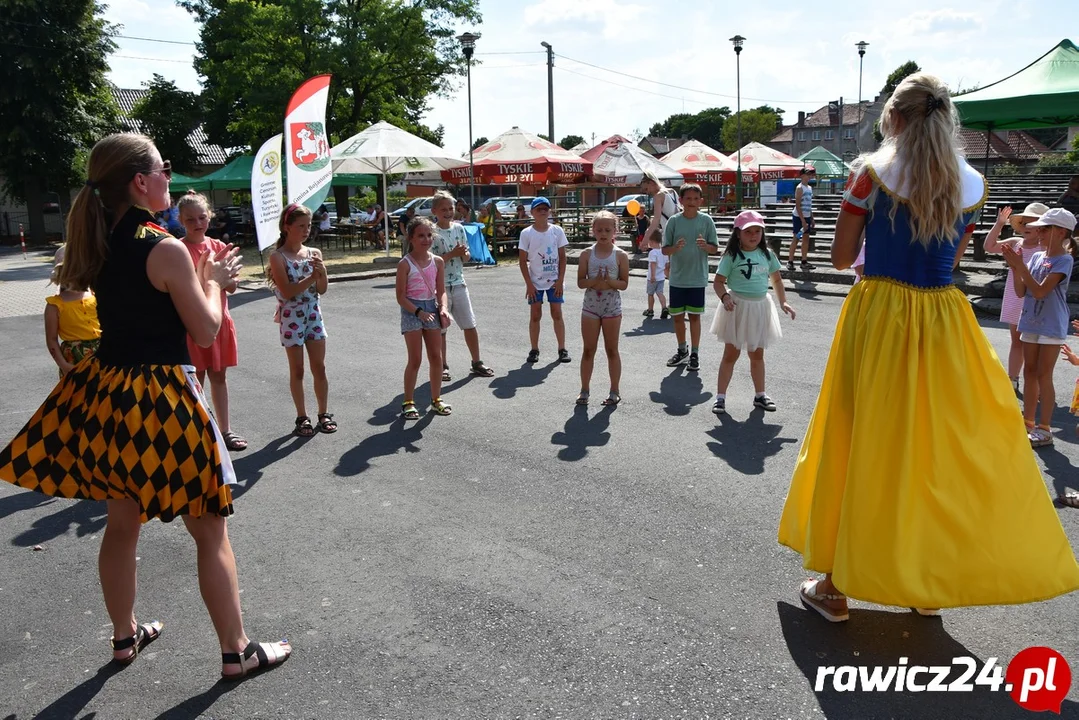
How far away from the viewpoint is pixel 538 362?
945cm

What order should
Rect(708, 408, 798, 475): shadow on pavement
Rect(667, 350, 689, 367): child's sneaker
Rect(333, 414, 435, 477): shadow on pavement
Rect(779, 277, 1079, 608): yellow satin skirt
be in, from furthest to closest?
Rect(667, 350, 689, 367): child's sneaker, Rect(333, 414, 435, 477): shadow on pavement, Rect(708, 408, 798, 475): shadow on pavement, Rect(779, 277, 1079, 608): yellow satin skirt

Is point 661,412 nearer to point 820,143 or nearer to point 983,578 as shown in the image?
point 983,578

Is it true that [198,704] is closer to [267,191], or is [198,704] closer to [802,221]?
[267,191]

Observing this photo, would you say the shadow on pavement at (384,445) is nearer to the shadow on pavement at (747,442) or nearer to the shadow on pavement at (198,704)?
the shadow on pavement at (747,442)

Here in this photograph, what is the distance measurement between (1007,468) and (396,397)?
5622mm

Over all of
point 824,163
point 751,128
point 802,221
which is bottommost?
point 802,221

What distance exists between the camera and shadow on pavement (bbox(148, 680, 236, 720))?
3.08 meters

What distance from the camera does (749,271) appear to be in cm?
723

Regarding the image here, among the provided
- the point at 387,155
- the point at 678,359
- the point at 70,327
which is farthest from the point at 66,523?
the point at 387,155

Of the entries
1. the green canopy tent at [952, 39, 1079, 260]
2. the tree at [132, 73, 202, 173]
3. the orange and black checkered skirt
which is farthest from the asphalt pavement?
the tree at [132, 73, 202, 173]

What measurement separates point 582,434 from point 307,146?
297 inches

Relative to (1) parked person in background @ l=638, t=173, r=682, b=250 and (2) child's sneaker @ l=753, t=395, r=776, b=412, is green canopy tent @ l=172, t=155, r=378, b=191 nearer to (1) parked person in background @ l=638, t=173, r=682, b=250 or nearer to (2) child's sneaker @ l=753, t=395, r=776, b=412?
(1) parked person in background @ l=638, t=173, r=682, b=250

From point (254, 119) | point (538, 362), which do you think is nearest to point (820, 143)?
point (254, 119)

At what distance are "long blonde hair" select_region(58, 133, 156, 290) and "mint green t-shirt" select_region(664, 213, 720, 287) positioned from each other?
6361 mm
